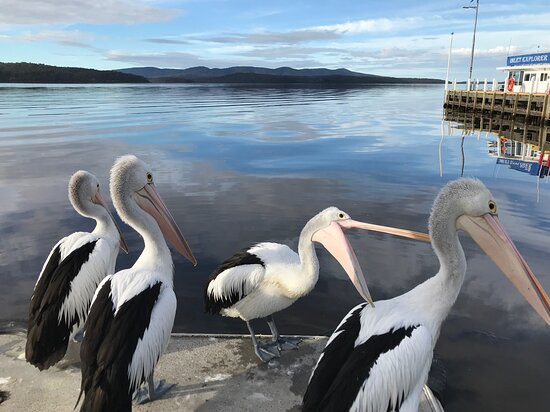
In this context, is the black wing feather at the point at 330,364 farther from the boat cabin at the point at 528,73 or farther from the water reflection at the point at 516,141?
the boat cabin at the point at 528,73

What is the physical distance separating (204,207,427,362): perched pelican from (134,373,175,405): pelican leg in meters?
0.87

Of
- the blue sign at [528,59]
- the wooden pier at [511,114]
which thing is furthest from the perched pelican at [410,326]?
the blue sign at [528,59]

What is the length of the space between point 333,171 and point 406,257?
6074 mm

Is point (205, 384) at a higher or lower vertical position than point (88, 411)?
lower

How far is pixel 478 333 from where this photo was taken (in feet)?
16.1

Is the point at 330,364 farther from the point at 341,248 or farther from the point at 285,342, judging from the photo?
the point at 285,342

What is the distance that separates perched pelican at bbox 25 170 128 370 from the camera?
3.46m

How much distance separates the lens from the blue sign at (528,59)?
29.2 metres

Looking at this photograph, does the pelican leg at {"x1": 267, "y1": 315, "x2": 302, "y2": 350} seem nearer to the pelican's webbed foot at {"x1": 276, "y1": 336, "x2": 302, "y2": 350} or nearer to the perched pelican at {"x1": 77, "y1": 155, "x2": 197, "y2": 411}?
the pelican's webbed foot at {"x1": 276, "y1": 336, "x2": 302, "y2": 350}

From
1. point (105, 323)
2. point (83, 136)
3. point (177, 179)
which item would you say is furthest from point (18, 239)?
point (83, 136)

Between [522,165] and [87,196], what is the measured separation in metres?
14.1

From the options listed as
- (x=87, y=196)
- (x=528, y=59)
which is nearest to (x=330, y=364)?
(x=87, y=196)

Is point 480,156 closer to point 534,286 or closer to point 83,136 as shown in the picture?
point 534,286

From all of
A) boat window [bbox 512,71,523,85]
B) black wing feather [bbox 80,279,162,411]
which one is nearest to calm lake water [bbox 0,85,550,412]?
black wing feather [bbox 80,279,162,411]
